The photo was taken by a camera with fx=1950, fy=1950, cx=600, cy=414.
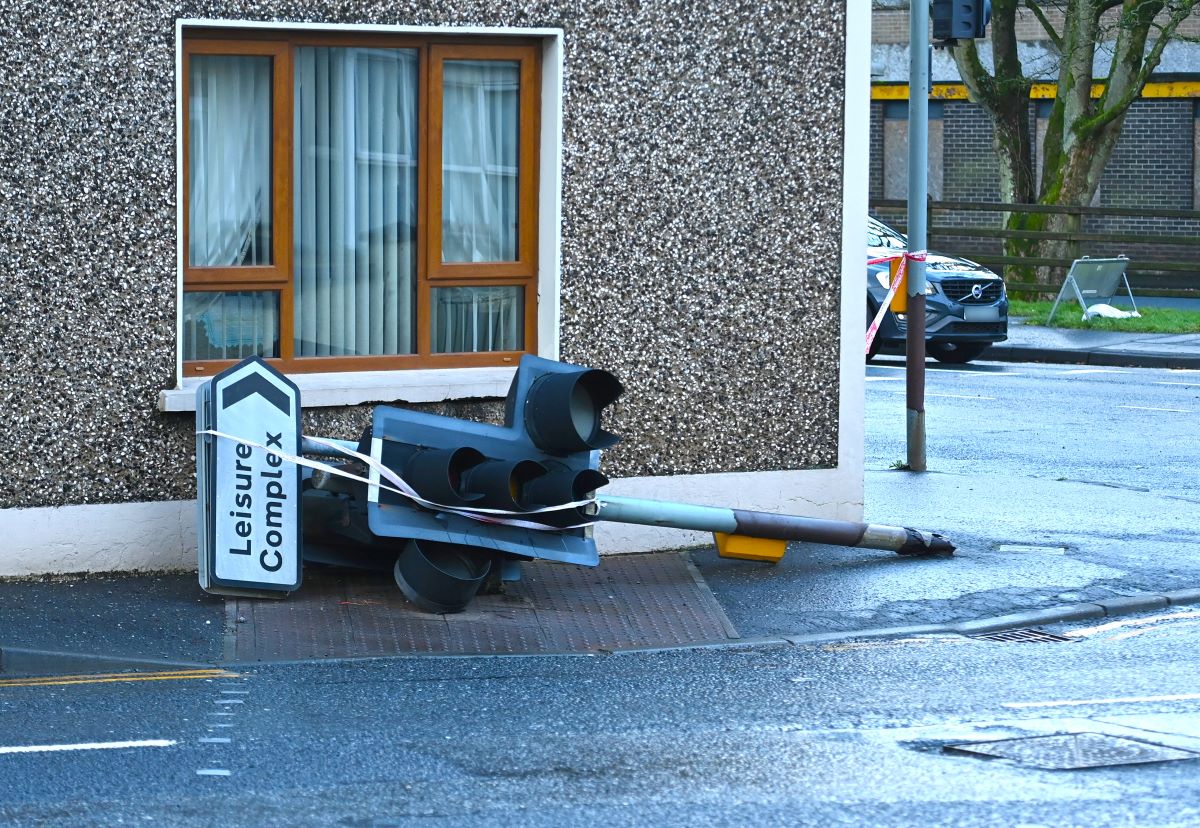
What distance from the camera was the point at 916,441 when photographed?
13.6 meters

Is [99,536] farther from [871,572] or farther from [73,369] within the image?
[871,572]

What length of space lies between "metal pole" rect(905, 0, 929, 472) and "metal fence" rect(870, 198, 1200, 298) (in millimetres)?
15177

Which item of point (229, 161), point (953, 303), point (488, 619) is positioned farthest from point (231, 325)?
point (953, 303)

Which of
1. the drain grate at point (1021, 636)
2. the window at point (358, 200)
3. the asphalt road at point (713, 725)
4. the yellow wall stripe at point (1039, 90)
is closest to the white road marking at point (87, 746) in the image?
the asphalt road at point (713, 725)

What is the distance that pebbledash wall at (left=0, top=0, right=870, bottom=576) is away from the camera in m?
9.14

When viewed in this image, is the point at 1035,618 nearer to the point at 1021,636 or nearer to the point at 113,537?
the point at 1021,636

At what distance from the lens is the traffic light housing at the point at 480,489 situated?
342 inches

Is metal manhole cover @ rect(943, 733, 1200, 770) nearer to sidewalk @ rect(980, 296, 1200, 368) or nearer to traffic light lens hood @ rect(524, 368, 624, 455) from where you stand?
traffic light lens hood @ rect(524, 368, 624, 455)

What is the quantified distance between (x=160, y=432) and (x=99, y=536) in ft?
1.89

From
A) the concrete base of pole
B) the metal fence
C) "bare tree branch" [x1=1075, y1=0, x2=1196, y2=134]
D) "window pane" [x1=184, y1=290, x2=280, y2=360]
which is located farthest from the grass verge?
"window pane" [x1=184, y1=290, x2=280, y2=360]

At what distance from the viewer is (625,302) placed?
1032 cm

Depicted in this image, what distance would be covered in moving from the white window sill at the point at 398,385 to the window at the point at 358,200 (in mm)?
155

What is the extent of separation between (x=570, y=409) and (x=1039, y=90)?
27580 mm

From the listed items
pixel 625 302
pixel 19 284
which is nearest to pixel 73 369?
pixel 19 284
